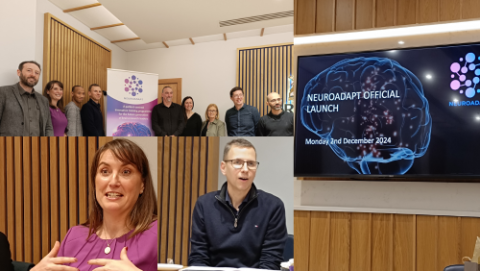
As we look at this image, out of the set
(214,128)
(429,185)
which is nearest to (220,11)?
(214,128)

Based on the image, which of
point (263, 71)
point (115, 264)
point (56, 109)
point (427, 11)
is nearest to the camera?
point (115, 264)

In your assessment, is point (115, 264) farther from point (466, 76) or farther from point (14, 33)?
point (14, 33)

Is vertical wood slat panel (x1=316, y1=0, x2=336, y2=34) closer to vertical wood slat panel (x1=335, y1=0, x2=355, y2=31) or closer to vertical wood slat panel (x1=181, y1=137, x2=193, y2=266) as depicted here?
vertical wood slat panel (x1=335, y1=0, x2=355, y2=31)

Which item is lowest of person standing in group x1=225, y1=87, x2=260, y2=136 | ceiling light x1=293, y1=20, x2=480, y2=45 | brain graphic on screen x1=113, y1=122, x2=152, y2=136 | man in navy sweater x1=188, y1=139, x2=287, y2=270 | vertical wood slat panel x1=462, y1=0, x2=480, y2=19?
man in navy sweater x1=188, y1=139, x2=287, y2=270

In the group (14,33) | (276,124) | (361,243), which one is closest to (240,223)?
(276,124)

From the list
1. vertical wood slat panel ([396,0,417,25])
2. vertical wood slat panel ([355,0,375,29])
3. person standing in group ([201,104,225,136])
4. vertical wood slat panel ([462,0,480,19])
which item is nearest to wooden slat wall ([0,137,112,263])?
person standing in group ([201,104,225,136])

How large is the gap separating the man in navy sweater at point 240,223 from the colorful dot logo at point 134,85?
116 cm

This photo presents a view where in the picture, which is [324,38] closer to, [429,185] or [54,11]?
[429,185]

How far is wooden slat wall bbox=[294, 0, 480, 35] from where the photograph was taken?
1339 mm

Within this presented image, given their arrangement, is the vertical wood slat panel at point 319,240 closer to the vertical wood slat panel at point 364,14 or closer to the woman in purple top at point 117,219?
the woman in purple top at point 117,219

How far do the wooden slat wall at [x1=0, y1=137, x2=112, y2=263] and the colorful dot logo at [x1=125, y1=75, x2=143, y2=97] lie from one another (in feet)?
2.08

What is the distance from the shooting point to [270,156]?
979 mm

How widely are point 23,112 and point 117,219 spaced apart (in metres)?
1.38

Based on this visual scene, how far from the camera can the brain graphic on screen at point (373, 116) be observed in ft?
4.30
